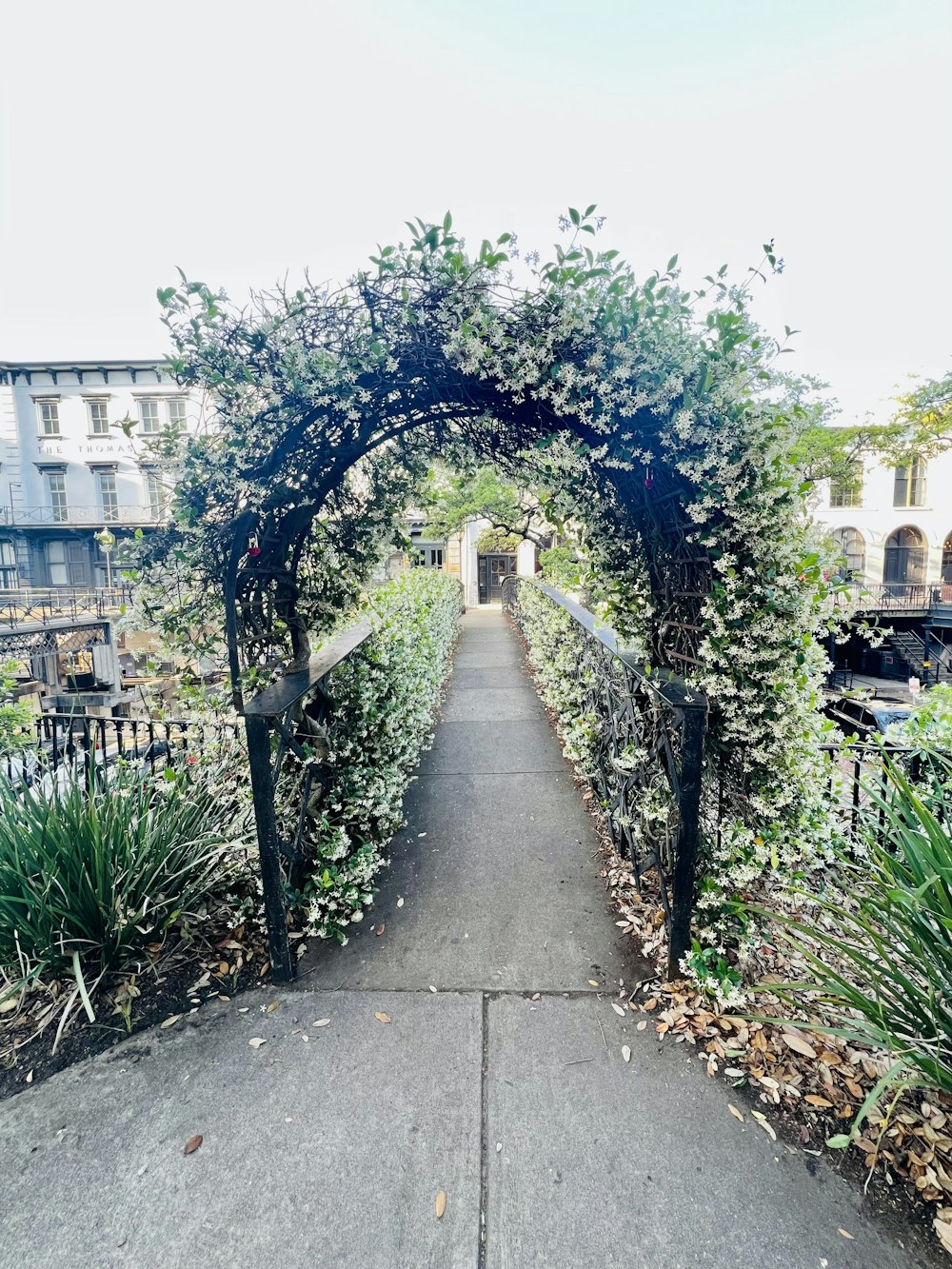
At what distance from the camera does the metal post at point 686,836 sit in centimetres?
222

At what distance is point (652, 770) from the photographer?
280 cm

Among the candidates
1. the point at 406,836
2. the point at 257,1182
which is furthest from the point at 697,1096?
the point at 406,836

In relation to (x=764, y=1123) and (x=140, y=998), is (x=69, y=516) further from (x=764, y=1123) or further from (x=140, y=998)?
(x=764, y=1123)

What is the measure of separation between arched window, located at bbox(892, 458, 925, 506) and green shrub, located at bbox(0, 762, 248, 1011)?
38415 mm

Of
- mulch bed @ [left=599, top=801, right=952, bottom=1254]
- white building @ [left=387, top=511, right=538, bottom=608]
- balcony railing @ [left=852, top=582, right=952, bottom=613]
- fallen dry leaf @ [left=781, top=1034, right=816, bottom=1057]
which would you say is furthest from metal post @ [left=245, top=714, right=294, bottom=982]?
balcony railing @ [left=852, top=582, right=952, bottom=613]

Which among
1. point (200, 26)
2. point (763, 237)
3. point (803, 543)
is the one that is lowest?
point (803, 543)

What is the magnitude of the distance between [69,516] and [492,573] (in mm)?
23065

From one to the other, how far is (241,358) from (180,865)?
2.26 m

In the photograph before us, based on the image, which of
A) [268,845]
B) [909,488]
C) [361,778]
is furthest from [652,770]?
[909,488]

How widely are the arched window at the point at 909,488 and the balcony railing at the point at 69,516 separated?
135 ft

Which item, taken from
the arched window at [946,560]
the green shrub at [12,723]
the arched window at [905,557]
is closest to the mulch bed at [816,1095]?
the green shrub at [12,723]

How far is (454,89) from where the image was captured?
6449 mm

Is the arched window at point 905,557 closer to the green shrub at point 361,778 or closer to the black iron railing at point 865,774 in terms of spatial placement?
the black iron railing at point 865,774

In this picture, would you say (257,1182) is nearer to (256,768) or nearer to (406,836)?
(256,768)
